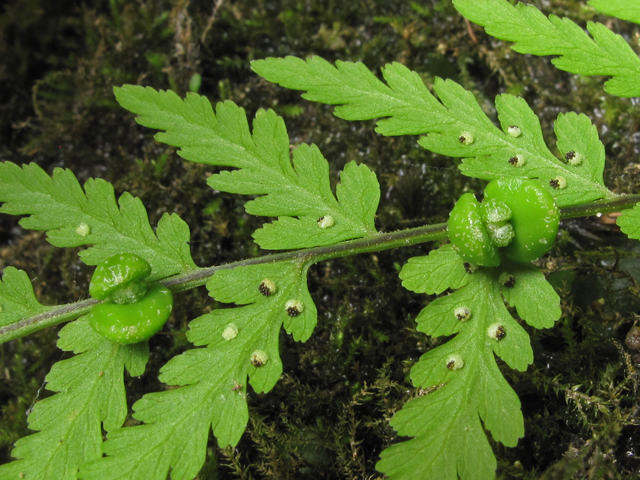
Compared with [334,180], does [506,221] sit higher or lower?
higher

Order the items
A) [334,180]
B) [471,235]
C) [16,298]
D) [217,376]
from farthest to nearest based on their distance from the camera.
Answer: [334,180], [16,298], [217,376], [471,235]

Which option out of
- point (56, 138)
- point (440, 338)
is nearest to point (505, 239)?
point (440, 338)

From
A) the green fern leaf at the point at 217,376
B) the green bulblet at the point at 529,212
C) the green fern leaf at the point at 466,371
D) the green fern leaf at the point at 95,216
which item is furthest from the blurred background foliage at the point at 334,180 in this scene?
the green bulblet at the point at 529,212

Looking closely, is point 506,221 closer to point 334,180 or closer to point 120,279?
point 334,180

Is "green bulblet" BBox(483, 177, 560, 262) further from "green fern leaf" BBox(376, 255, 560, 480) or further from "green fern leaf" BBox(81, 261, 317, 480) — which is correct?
"green fern leaf" BBox(81, 261, 317, 480)

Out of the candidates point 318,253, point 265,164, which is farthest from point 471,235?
point 265,164

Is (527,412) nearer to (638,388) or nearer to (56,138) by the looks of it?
(638,388)
